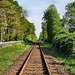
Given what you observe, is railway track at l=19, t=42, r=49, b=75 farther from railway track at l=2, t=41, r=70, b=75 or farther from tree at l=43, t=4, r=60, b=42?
tree at l=43, t=4, r=60, b=42

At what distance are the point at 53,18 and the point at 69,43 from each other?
2229 centimetres

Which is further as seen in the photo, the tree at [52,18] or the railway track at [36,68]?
the tree at [52,18]

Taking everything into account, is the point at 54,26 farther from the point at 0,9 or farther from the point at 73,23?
the point at 0,9

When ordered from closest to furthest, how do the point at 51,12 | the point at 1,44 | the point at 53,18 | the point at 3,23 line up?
1. the point at 1,44
2. the point at 3,23
3. the point at 53,18
4. the point at 51,12

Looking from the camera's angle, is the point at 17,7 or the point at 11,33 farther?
the point at 17,7

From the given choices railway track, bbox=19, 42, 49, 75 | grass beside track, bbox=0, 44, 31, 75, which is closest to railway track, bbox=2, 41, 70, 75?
railway track, bbox=19, 42, 49, 75

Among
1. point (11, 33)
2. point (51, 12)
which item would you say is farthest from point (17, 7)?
point (51, 12)

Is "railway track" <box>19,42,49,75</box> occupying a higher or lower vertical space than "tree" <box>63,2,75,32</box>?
lower

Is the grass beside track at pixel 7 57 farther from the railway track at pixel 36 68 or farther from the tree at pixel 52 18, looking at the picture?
the tree at pixel 52 18

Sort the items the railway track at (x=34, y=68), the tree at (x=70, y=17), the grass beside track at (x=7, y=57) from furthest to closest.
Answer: the tree at (x=70, y=17), the grass beside track at (x=7, y=57), the railway track at (x=34, y=68)

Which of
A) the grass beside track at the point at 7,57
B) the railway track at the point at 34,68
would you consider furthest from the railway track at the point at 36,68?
the grass beside track at the point at 7,57

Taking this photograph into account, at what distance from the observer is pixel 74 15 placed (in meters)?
31.1

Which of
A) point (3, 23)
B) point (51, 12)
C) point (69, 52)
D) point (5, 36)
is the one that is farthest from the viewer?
point (51, 12)

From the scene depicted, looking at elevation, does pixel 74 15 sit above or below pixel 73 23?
above
